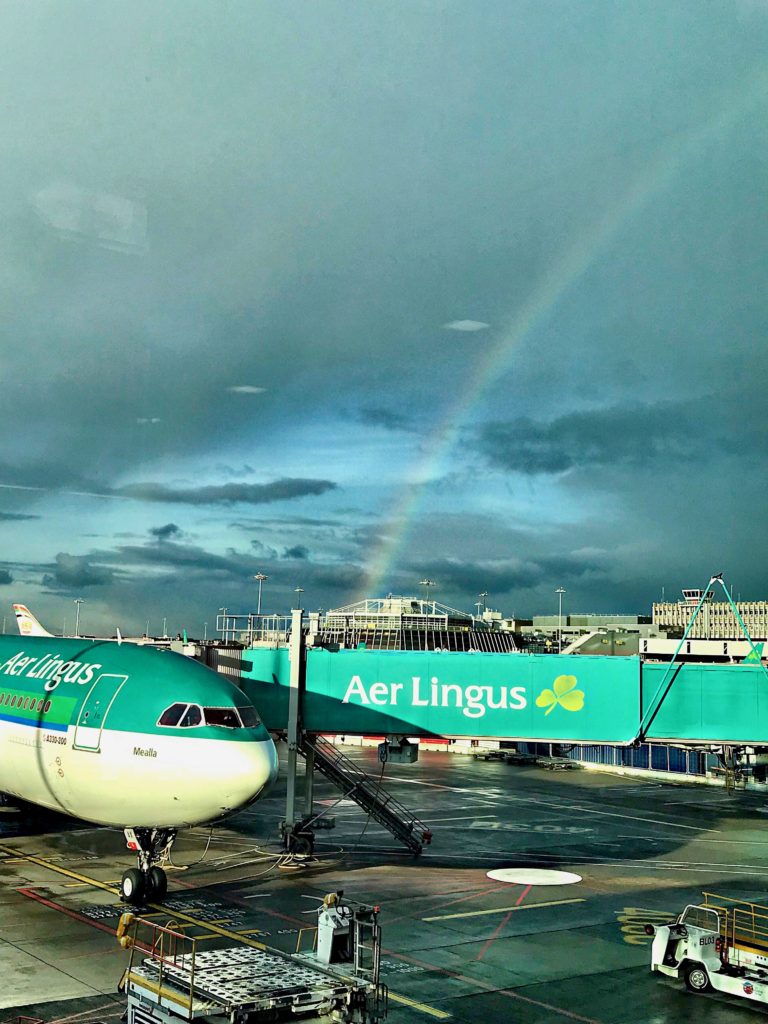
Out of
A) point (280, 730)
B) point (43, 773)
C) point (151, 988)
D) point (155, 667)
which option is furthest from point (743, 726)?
point (151, 988)

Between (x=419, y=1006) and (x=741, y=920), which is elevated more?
(x=741, y=920)

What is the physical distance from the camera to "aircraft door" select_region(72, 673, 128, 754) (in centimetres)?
2952

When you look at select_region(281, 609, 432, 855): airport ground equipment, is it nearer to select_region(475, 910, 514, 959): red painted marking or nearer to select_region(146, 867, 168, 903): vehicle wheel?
select_region(475, 910, 514, 959): red painted marking

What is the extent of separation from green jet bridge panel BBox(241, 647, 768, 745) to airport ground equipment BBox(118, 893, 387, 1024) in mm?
21060

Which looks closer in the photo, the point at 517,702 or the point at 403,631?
the point at 517,702

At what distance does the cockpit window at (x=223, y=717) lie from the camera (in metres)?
28.8

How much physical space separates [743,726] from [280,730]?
1922 centimetres

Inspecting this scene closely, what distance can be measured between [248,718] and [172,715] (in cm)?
221

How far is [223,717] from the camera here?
95.0ft

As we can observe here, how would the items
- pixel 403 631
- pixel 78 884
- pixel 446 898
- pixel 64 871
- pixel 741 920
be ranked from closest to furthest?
pixel 741 920 < pixel 78 884 < pixel 446 898 < pixel 64 871 < pixel 403 631

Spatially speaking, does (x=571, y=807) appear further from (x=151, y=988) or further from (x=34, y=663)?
(x=151, y=988)

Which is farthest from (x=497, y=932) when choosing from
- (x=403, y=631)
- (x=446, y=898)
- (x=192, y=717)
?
(x=403, y=631)

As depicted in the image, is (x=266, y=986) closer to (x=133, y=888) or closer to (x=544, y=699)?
(x=133, y=888)

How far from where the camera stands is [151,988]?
18375mm
